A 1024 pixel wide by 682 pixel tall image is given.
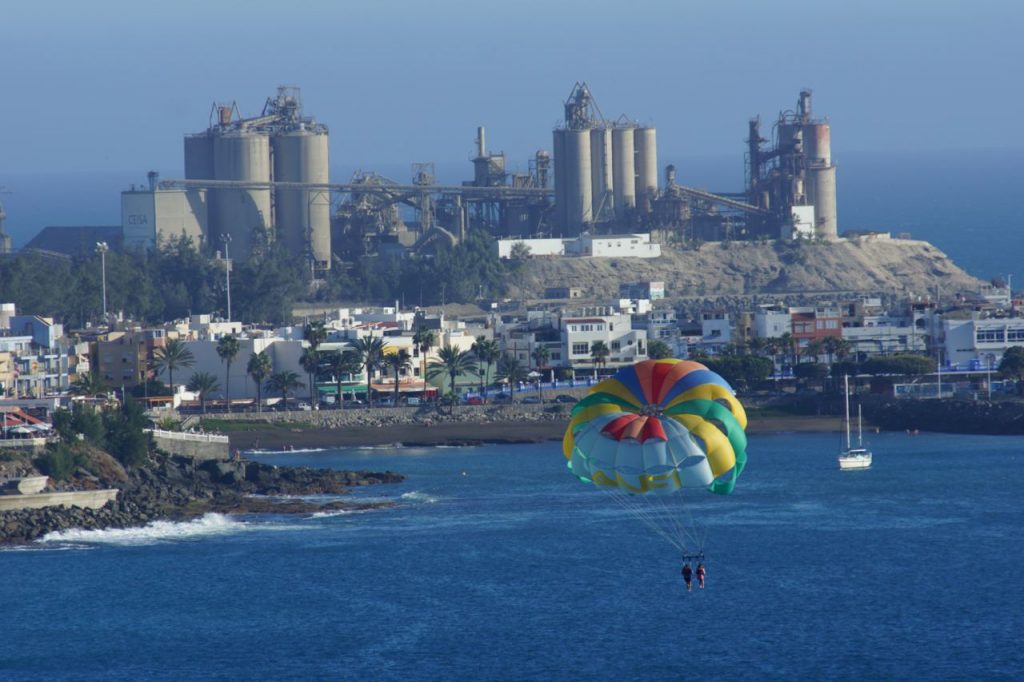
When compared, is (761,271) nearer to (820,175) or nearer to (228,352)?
(820,175)

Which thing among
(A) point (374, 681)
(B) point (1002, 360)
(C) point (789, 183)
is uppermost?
(C) point (789, 183)

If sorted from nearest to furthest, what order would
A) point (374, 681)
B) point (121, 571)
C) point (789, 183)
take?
point (374, 681) → point (121, 571) → point (789, 183)

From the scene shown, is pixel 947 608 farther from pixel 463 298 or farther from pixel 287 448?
pixel 463 298

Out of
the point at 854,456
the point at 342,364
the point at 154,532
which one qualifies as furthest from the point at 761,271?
the point at 154,532

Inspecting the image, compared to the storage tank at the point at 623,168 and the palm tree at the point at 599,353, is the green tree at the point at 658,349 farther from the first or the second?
the storage tank at the point at 623,168

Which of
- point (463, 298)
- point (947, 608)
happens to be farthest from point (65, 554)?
point (463, 298)

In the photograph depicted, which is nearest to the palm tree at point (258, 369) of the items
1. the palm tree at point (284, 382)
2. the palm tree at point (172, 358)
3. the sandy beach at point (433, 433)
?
the palm tree at point (284, 382)
